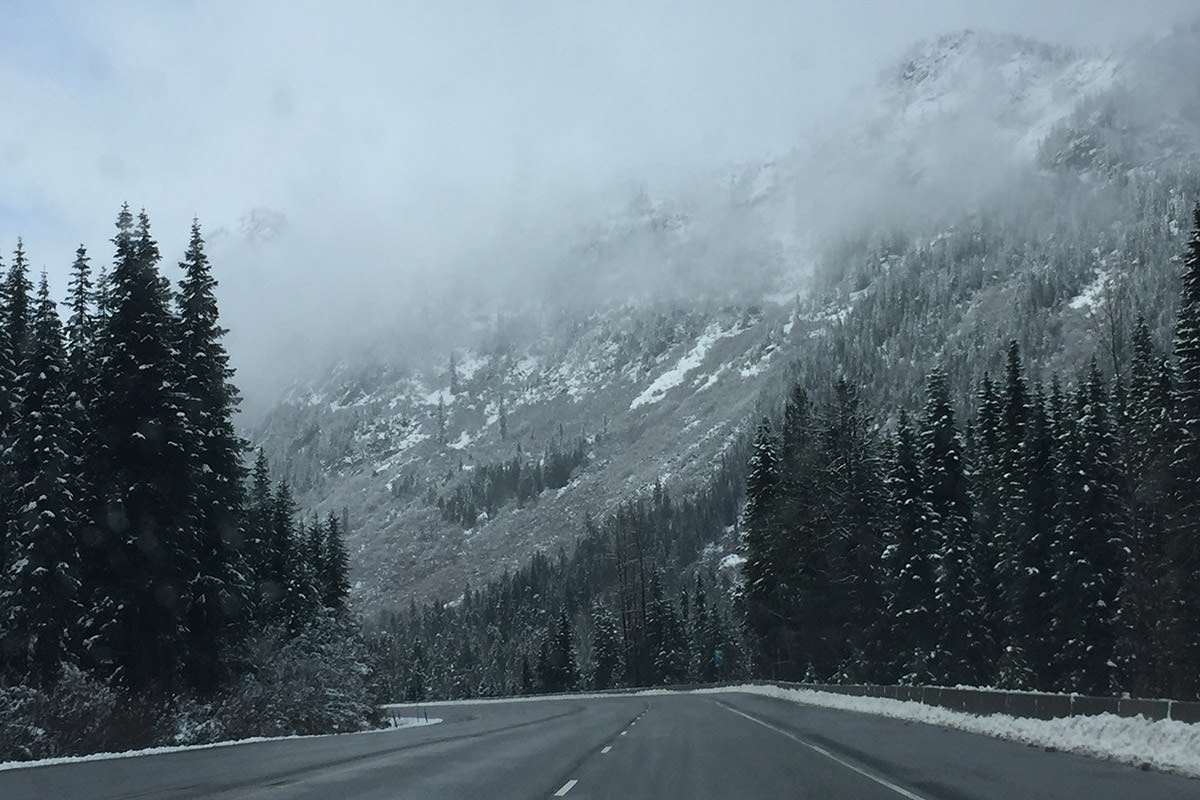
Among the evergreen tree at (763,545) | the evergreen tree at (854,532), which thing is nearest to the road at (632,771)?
the evergreen tree at (854,532)

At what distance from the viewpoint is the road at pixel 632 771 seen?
15.8 m

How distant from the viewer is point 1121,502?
169 ft

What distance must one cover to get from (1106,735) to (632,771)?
28.3 ft

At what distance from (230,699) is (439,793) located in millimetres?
23190

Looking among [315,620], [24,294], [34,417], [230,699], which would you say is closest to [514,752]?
[230,699]

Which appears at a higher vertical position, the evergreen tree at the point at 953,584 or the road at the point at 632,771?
the evergreen tree at the point at 953,584

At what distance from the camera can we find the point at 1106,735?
70.2ft

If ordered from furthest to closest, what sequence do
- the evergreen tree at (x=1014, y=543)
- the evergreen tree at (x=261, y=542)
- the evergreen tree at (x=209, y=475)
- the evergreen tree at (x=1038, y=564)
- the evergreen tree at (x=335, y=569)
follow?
the evergreen tree at (x=335, y=569)
the evergreen tree at (x=1014, y=543)
the evergreen tree at (x=1038, y=564)
the evergreen tree at (x=261, y=542)
the evergreen tree at (x=209, y=475)

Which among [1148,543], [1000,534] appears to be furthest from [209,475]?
[1000,534]

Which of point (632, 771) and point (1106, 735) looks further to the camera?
point (1106, 735)

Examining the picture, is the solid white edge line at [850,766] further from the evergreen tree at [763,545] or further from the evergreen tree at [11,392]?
the evergreen tree at [763,545]

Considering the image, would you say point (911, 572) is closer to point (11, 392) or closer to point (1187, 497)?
point (1187, 497)

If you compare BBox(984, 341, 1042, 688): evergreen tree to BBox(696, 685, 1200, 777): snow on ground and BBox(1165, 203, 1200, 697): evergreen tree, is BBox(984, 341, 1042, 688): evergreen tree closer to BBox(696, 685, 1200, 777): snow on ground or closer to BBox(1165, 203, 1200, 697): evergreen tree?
BBox(1165, 203, 1200, 697): evergreen tree

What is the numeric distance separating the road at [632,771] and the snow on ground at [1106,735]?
548mm
